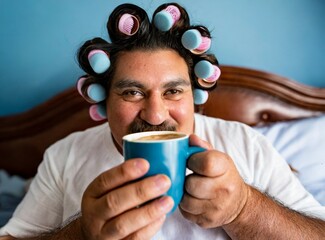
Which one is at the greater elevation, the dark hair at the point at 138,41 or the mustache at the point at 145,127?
the dark hair at the point at 138,41

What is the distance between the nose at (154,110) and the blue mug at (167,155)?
0.26 metres

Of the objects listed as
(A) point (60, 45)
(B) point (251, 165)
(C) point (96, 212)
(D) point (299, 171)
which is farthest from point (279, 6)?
(C) point (96, 212)

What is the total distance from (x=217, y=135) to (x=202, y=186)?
21.1 inches

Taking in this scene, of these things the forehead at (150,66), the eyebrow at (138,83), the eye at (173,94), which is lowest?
the eye at (173,94)

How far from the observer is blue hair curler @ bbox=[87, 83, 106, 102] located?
1092 mm

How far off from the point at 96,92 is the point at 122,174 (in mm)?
505

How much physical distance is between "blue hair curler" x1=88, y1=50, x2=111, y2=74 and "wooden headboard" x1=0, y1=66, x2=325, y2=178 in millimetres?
629

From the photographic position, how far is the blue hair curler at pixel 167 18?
40.5 inches

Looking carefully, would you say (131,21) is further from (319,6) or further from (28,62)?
(319,6)

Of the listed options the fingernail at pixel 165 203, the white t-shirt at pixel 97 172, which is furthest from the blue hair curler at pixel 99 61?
the fingernail at pixel 165 203

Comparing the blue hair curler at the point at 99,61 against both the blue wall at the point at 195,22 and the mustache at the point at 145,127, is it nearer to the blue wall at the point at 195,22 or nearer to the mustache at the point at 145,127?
the mustache at the point at 145,127

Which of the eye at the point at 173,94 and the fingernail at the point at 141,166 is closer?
the fingernail at the point at 141,166

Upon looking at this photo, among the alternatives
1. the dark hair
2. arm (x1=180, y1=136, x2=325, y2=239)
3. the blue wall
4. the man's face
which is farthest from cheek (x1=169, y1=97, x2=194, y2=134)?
the blue wall

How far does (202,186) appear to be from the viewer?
698 millimetres
